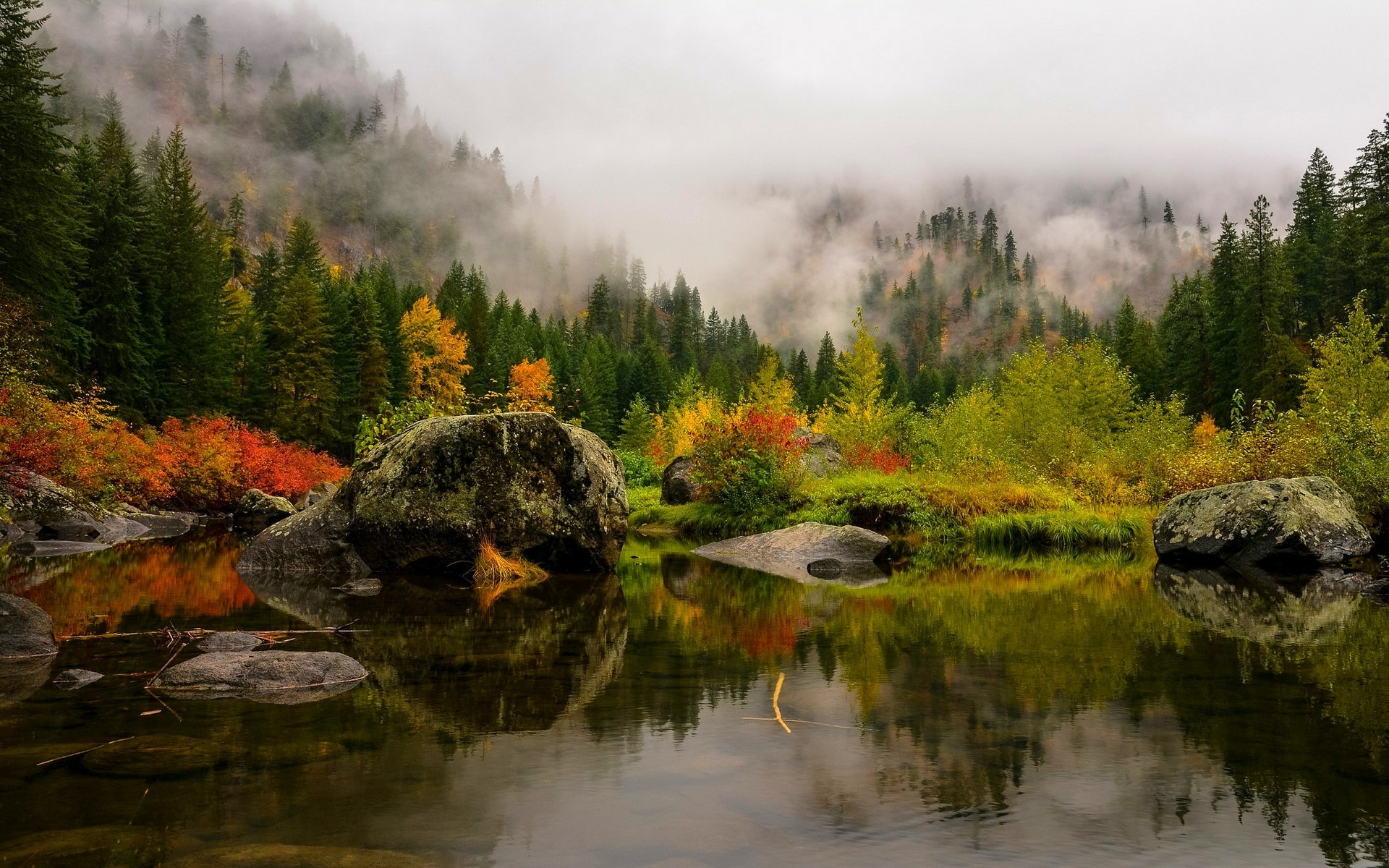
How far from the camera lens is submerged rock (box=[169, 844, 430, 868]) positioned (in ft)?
10.7

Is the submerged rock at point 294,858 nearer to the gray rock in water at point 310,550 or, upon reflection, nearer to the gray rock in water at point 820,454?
the gray rock in water at point 310,550

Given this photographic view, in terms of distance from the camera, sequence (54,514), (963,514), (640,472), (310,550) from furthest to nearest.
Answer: (640,472) < (963,514) < (54,514) < (310,550)

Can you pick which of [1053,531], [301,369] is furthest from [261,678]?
[301,369]

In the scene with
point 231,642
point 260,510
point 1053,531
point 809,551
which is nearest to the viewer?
point 231,642

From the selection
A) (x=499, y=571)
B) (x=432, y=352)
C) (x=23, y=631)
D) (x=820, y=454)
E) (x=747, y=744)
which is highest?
(x=432, y=352)

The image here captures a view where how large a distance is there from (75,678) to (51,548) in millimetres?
15436

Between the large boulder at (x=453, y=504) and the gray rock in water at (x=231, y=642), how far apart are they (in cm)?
626

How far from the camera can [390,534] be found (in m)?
14.2

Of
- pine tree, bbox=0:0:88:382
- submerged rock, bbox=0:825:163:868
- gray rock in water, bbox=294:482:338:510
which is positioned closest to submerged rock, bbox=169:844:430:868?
submerged rock, bbox=0:825:163:868

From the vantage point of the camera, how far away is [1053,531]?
22359 millimetres

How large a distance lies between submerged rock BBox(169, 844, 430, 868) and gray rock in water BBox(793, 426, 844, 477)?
2474 centimetres

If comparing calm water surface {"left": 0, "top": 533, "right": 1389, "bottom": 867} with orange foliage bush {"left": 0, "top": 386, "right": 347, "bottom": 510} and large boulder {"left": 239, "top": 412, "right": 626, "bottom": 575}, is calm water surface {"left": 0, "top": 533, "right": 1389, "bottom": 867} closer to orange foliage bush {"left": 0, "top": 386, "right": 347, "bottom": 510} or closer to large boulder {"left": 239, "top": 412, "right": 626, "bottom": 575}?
large boulder {"left": 239, "top": 412, "right": 626, "bottom": 575}

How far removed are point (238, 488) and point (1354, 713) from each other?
3815 centimetres

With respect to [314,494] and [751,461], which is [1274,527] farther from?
[314,494]
